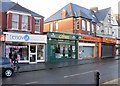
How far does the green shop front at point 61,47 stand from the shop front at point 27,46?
1046mm

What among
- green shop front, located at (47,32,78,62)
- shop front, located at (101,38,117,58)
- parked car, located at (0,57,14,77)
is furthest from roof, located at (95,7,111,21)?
parked car, located at (0,57,14,77)

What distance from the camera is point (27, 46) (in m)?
18.0

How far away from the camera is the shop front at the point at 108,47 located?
98.8ft

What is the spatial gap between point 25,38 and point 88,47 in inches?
522

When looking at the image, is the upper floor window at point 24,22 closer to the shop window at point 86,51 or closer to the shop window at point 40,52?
the shop window at point 40,52

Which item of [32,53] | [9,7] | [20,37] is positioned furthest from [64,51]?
[9,7]

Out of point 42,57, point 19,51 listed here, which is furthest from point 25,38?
point 42,57

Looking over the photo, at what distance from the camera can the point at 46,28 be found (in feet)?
104

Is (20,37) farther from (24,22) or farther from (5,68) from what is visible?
(5,68)

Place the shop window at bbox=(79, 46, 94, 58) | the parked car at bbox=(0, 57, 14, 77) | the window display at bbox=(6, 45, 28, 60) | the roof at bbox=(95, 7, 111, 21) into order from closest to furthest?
the parked car at bbox=(0, 57, 14, 77) < the window display at bbox=(6, 45, 28, 60) < the shop window at bbox=(79, 46, 94, 58) < the roof at bbox=(95, 7, 111, 21)

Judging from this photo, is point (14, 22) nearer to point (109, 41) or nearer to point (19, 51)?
point (19, 51)

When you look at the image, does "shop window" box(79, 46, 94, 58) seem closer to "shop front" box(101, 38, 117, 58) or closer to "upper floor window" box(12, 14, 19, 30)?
"shop front" box(101, 38, 117, 58)

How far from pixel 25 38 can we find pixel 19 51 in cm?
183

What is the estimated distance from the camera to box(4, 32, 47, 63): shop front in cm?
1634
